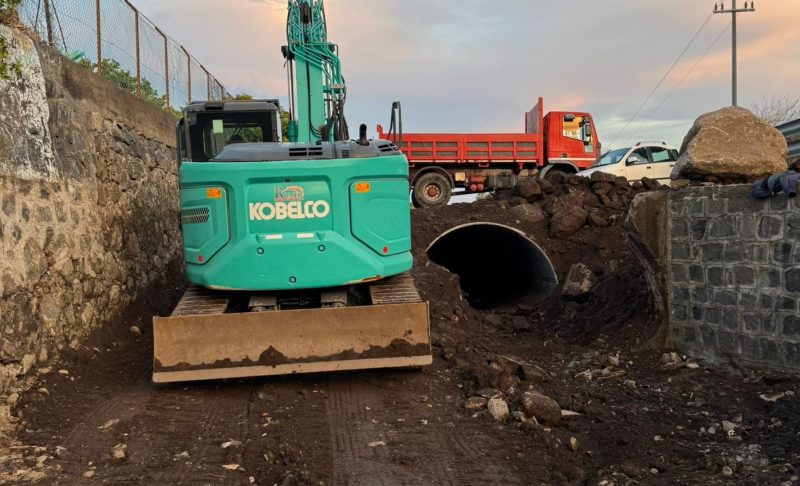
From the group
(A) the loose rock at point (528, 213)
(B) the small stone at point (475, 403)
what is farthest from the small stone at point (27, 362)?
(A) the loose rock at point (528, 213)

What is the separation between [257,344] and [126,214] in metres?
3.75

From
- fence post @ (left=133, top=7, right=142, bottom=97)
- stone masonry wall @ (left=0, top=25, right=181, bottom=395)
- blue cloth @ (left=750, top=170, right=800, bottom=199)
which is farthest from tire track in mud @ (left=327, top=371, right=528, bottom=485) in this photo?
fence post @ (left=133, top=7, right=142, bottom=97)

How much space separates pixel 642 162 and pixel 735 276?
1110cm

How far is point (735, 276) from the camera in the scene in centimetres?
598

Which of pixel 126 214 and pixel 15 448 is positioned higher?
pixel 126 214

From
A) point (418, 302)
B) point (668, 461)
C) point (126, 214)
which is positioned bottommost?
point (668, 461)

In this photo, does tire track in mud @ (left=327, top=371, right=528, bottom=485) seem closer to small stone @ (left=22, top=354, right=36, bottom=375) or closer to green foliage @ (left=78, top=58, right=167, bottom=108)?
small stone @ (left=22, top=354, right=36, bottom=375)

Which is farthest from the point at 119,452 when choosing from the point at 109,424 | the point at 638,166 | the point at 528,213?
the point at 638,166

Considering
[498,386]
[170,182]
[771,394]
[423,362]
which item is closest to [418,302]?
[423,362]

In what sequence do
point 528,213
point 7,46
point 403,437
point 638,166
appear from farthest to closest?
1. point 638,166
2. point 528,213
3. point 7,46
4. point 403,437

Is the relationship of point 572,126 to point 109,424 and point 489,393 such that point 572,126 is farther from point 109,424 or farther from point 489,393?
point 109,424

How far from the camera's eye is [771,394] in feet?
16.9

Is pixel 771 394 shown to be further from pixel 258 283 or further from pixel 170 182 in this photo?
pixel 170 182

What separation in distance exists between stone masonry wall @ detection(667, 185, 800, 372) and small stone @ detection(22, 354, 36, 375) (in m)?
6.06
